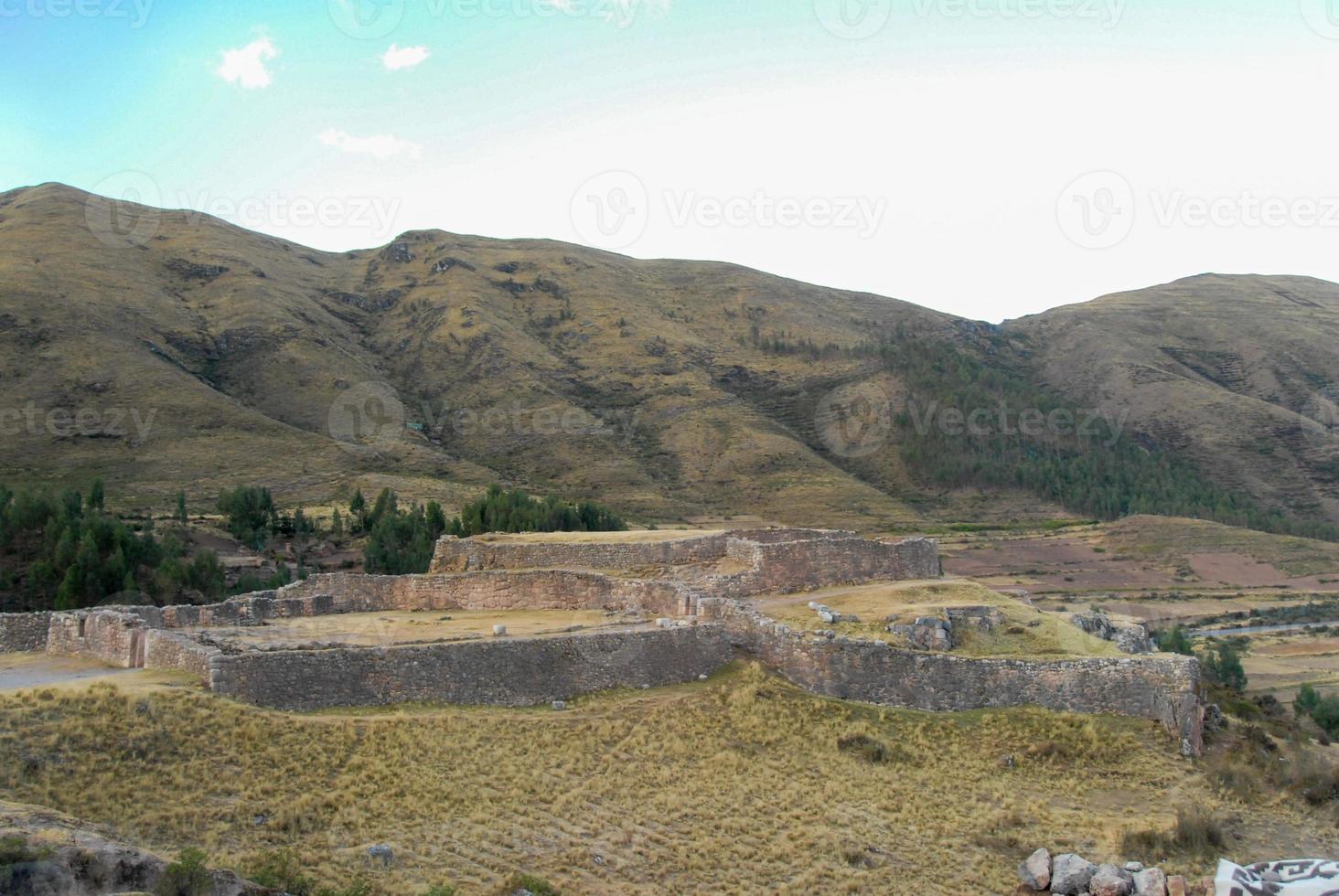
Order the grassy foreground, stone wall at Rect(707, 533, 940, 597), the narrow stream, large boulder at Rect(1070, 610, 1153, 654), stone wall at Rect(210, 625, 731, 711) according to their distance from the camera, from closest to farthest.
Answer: the grassy foreground
stone wall at Rect(210, 625, 731, 711)
large boulder at Rect(1070, 610, 1153, 654)
stone wall at Rect(707, 533, 940, 597)
the narrow stream

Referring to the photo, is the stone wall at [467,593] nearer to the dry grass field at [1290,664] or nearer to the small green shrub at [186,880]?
the small green shrub at [186,880]

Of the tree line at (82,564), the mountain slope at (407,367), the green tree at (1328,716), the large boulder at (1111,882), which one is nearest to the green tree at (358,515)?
the tree line at (82,564)

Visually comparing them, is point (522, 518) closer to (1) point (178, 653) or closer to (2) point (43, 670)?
(2) point (43, 670)

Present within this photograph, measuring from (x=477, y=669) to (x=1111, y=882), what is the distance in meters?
11.1


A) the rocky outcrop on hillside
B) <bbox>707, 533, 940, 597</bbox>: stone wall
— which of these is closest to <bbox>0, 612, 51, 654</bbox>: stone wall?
the rocky outcrop on hillside

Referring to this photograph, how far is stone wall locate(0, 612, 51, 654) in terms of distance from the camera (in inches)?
928

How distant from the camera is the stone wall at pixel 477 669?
18516 millimetres

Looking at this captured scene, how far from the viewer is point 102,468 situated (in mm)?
92812

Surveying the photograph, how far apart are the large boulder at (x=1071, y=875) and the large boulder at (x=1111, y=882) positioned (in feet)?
0.48

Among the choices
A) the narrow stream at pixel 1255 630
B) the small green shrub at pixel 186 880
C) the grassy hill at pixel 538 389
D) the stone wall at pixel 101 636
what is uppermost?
the grassy hill at pixel 538 389

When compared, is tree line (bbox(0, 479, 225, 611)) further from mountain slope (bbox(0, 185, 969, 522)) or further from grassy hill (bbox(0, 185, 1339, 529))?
mountain slope (bbox(0, 185, 969, 522))

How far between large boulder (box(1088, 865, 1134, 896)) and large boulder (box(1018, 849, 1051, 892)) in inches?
28.4

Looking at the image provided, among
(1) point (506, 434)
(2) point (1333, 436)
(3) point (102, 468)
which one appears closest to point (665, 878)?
(3) point (102, 468)

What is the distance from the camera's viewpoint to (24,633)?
77.9 ft
